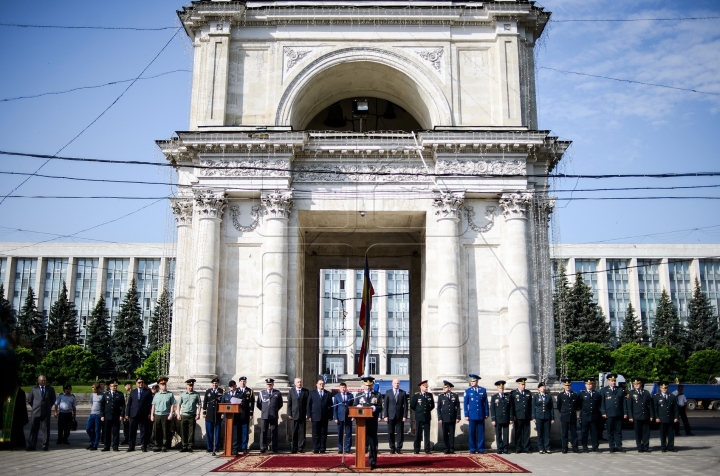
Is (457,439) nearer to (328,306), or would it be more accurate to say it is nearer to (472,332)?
(472,332)

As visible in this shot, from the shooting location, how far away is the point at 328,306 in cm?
7781

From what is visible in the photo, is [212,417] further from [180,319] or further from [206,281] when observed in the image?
[180,319]

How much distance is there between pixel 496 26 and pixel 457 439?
1321 cm

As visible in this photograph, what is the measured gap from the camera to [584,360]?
6034 cm

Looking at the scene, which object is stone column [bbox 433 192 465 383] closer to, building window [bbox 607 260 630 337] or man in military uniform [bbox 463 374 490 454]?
man in military uniform [bbox 463 374 490 454]

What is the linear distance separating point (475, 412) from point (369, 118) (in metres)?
14.2

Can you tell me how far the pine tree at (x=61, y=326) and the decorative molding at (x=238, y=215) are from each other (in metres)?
58.1

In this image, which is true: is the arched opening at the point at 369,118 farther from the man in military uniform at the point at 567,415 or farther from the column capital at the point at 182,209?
the man in military uniform at the point at 567,415

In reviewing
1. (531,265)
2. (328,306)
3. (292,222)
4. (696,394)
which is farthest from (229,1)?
(328,306)

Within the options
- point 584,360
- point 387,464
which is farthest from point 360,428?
point 584,360

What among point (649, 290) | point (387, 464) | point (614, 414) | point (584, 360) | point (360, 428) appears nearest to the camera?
point (360, 428)

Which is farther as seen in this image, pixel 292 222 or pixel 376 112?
pixel 376 112

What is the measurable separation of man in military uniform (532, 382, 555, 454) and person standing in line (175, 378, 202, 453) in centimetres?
877

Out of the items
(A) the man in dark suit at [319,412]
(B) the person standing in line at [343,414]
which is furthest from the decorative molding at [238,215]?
(B) the person standing in line at [343,414]
